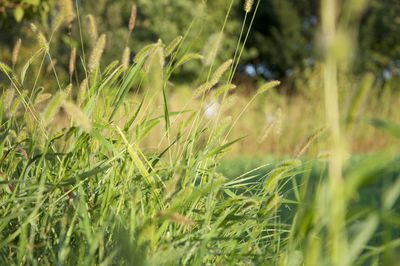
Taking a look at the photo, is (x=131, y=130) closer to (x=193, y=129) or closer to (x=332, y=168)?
(x=193, y=129)

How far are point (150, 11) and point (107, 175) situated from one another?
58.4ft

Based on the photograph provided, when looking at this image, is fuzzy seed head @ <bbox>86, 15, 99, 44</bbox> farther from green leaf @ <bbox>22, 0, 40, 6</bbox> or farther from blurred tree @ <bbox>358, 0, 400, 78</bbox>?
blurred tree @ <bbox>358, 0, 400, 78</bbox>

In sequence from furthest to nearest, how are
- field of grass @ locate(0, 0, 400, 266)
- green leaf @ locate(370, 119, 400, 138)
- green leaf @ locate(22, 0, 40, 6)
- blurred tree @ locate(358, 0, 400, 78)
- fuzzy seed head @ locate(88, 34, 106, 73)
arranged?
blurred tree @ locate(358, 0, 400, 78), green leaf @ locate(22, 0, 40, 6), fuzzy seed head @ locate(88, 34, 106, 73), field of grass @ locate(0, 0, 400, 266), green leaf @ locate(370, 119, 400, 138)

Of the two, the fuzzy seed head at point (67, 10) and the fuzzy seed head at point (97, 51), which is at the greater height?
the fuzzy seed head at point (67, 10)

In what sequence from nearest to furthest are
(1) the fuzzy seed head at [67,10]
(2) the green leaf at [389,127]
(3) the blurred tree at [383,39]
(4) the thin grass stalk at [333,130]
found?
(4) the thin grass stalk at [333,130]
(2) the green leaf at [389,127]
(1) the fuzzy seed head at [67,10]
(3) the blurred tree at [383,39]

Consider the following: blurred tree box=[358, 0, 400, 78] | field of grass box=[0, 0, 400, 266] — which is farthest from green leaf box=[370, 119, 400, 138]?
blurred tree box=[358, 0, 400, 78]

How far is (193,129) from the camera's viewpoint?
2391 mm

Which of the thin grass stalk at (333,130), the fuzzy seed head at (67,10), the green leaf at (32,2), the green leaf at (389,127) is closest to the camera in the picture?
the thin grass stalk at (333,130)

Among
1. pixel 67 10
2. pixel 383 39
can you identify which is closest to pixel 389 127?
pixel 67 10

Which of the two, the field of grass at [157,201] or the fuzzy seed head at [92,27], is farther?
the fuzzy seed head at [92,27]

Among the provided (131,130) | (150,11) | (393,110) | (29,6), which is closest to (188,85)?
(150,11)

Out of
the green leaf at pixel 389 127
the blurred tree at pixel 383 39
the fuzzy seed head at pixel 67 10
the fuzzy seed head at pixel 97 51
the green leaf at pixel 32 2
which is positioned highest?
Answer: the green leaf at pixel 389 127

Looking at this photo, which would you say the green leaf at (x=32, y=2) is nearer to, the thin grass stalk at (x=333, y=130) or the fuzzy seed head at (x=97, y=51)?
the fuzzy seed head at (x=97, y=51)

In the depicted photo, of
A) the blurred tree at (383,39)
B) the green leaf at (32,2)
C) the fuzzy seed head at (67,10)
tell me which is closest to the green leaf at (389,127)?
the fuzzy seed head at (67,10)
